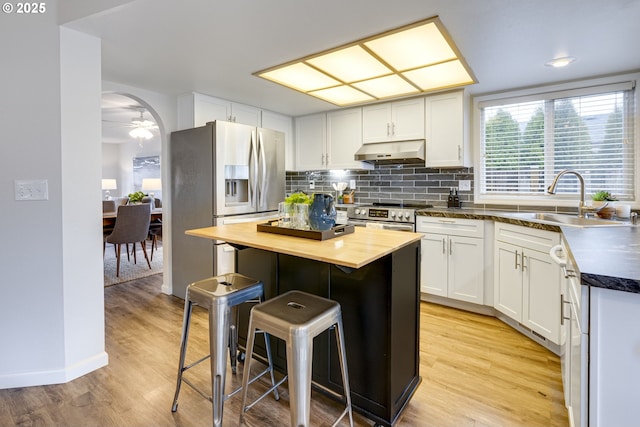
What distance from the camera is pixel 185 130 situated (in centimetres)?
329

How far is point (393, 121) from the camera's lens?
3.65 m

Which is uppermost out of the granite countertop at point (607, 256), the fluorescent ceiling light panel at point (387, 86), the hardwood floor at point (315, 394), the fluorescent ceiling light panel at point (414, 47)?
the fluorescent ceiling light panel at point (387, 86)

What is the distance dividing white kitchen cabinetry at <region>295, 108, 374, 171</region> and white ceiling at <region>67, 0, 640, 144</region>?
149cm

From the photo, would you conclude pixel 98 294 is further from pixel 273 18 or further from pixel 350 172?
pixel 350 172

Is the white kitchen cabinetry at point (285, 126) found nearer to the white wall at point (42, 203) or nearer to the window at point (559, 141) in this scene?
the white wall at point (42, 203)

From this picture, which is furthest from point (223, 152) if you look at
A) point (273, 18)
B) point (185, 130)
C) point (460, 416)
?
point (460, 416)

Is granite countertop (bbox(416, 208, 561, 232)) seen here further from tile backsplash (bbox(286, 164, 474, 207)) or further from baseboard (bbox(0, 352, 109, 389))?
baseboard (bbox(0, 352, 109, 389))

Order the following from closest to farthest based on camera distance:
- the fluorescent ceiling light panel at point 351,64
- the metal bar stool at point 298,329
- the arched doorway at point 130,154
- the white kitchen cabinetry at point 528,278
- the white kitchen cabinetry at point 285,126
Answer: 1. the metal bar stool at point 298,329
2. the white kitchen cabinetry at point 528,278
3. the fluorescent ceiling light panel at point 351,64
4. the white kitchen cabinetry at point 285,126
5. the arched doorway at point 130,154

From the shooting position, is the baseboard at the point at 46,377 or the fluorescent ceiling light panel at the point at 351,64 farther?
the fluorescent ceiling light panel at the point at 351,64

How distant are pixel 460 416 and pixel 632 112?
2.92 metres

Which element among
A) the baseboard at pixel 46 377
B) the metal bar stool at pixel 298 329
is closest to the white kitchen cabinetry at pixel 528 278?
the metal bar stool at pixel 298 329

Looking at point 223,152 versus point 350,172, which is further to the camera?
point 350,172

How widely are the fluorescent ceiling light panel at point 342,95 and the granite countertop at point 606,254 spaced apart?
2.03 m

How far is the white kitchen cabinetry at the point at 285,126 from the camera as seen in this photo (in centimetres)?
414
